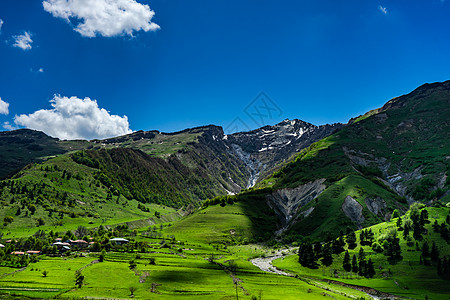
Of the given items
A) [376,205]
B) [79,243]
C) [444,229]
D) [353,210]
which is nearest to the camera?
[444,229]

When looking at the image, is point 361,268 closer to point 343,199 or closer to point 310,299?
point 310,299

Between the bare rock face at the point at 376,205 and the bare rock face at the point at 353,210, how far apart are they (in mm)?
9039

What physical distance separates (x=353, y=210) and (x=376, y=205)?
1954cm

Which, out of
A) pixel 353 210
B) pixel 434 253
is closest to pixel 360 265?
pixel 434 253

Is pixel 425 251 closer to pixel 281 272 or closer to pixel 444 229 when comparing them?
pixel 444 229

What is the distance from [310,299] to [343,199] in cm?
12402

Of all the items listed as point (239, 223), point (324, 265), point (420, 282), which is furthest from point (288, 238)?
point (420, 282)

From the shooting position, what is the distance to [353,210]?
169250mm

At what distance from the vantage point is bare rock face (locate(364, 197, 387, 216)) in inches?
6782

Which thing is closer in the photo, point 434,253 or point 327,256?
point 434,253

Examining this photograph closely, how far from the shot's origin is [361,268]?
9531 centimetres

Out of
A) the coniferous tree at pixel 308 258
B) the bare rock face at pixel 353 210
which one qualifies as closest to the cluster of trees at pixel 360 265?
the coniferous tree at pixel 308 258

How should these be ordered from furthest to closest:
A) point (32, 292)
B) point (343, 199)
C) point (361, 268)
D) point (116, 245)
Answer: point (343, 199), point (116, 245), point (361, 268), point (32, 292)

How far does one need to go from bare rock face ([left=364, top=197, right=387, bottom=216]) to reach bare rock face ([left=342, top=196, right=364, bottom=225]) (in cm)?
904
